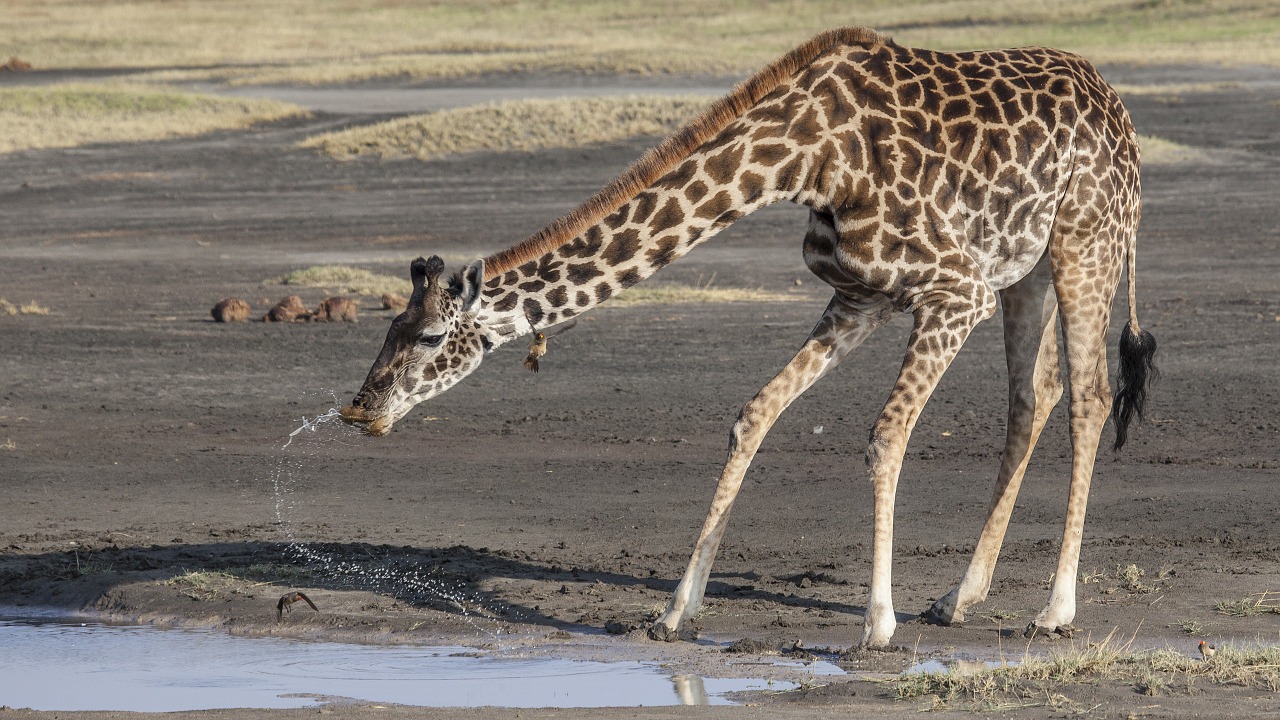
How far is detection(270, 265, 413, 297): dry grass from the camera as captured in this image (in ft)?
59.6

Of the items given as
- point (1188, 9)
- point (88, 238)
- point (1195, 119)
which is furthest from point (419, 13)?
point (88, 238)

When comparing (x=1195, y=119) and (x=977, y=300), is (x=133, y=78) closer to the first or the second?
(x=1195, y=119)

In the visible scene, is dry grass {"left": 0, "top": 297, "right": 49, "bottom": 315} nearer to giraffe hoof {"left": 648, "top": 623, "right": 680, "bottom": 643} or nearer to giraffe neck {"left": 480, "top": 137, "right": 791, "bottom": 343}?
giraffe neck {"left": 480, "top": 137, "right": 791, "bottom": 343}

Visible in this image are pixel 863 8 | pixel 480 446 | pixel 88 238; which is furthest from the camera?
pixel 863 8

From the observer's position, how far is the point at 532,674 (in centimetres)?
710

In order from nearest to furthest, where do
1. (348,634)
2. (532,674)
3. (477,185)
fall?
(532,674), (348,634), (477,185)

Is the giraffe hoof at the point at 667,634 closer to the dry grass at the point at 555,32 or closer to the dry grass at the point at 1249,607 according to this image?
the dry grass at the point at 1249,607

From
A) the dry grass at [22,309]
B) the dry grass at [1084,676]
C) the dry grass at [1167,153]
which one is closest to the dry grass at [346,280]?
the dry grass at [22,309]

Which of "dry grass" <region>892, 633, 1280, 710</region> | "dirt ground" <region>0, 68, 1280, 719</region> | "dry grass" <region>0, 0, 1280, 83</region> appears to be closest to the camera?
"dry grass" <region>892, 633, 1280, 710</region>

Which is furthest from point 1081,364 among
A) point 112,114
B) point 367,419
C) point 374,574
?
point 112,114

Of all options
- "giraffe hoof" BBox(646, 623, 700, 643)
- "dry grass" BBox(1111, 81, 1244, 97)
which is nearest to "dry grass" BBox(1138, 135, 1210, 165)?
"dry grass" BBox(1111, 81, 1244, 97)

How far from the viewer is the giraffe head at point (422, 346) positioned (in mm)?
7055

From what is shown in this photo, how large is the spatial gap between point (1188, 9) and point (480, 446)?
66519mm

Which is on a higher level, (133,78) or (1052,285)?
(133,78)
